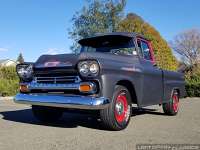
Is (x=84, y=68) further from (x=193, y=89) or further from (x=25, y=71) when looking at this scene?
(x=193, y=89)

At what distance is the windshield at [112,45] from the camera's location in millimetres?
8281

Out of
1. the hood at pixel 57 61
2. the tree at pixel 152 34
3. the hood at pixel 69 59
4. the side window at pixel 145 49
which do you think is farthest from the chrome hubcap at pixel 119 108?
the tree at pixel 152 34

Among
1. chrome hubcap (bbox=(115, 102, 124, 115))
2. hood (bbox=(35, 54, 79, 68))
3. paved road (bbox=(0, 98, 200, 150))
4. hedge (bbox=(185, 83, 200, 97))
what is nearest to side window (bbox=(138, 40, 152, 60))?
paved road (bbox=(0, 98, 200, 150))

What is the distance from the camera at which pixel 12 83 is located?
2056cm

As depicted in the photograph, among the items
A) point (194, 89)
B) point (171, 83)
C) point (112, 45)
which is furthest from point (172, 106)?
point (194, 89)

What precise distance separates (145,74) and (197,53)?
181 ft

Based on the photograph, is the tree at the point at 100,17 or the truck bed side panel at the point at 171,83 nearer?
the truck bed side panel at the point at 171,83

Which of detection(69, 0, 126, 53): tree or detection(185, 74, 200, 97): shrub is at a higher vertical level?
detection(69, 0, 126, 53): tree

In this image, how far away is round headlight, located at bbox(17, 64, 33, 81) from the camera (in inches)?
295

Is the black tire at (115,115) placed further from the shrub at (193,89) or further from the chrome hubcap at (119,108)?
the shrub at (193,89)

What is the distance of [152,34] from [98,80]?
25.3 metres

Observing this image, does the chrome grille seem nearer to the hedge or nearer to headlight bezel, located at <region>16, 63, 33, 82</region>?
headlight bezel, located at <region>16, 63, 33, 82</region>

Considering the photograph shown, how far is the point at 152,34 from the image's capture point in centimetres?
3133

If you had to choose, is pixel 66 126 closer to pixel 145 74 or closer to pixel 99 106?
pixel 99 106
